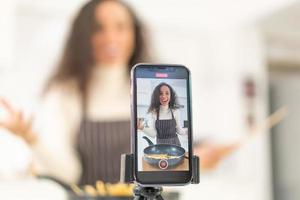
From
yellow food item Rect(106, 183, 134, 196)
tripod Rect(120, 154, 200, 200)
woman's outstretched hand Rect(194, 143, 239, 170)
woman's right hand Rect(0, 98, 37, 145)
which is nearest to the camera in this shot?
tripod Rect(120, 154, 200, 200)

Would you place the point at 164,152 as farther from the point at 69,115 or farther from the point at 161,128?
the point at 69,115

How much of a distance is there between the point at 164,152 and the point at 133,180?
5cm

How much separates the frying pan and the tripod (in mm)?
16

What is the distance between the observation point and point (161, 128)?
0.50m

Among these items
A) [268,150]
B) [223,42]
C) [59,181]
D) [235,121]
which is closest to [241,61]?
[223,42]

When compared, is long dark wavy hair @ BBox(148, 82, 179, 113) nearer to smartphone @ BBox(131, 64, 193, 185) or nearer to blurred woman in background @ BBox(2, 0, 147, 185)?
smartphone @ BBox(131, 64, 193, 185)

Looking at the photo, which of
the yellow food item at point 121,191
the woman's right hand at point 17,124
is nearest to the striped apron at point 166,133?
the yellow food item at point 121,191

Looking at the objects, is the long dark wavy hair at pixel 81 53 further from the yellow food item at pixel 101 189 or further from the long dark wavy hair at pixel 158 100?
the long dark wavy hair at pixel 158 100

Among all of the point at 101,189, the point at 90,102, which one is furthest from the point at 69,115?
the point at 101,189

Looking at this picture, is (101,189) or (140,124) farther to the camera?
(101,189)

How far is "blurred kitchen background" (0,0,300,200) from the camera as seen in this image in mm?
1345

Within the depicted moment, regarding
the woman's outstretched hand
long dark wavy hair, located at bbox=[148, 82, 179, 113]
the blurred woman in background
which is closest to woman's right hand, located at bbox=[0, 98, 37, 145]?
the blurred woman in background

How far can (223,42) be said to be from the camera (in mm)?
1663

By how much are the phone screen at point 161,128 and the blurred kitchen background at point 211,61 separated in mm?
865
